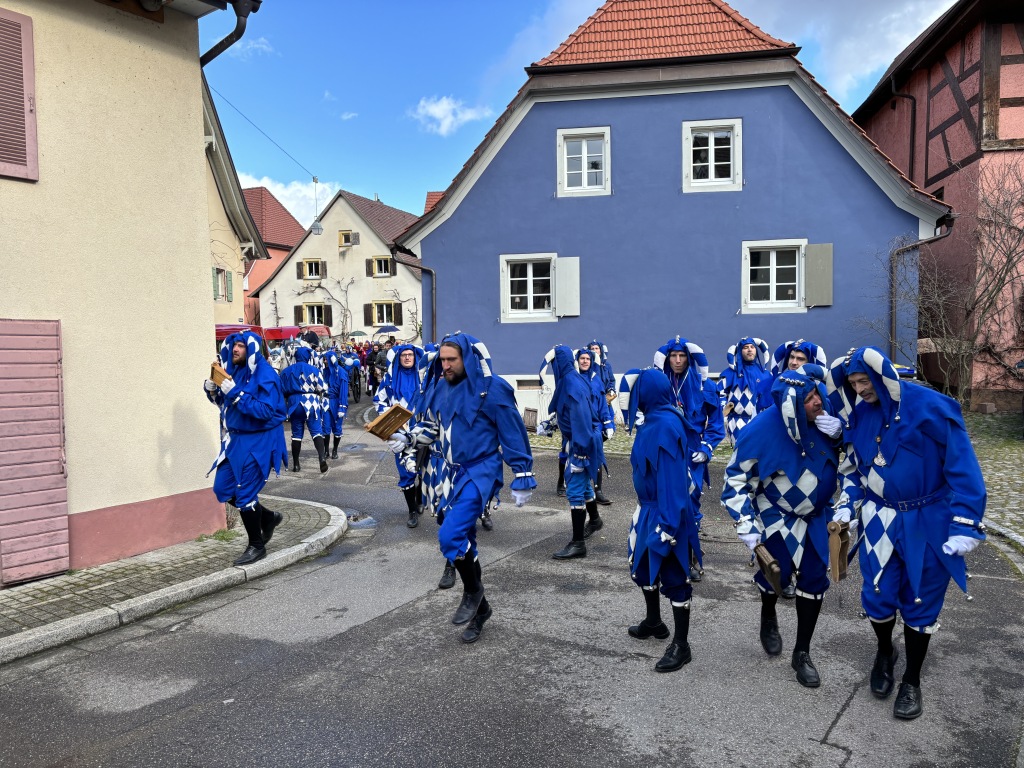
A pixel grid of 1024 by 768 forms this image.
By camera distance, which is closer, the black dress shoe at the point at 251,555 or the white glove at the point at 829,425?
the white glove at the point at 829,425

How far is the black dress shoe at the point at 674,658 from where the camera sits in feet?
14.4

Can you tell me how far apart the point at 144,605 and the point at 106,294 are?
284 cm

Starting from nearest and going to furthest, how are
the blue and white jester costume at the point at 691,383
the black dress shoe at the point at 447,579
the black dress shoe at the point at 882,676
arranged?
1. the black dress shoe at the point at 882,676
2. the black dress shoe at the point at 447,579
3. the blue and white jester costume at the point at 691,383

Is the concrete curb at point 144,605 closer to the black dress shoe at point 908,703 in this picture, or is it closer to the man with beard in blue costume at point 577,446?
the man with beard in blue costume at point 577,446

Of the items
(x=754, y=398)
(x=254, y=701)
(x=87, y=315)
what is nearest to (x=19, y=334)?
(x=87, y=315)

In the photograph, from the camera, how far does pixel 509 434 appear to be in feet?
17.2

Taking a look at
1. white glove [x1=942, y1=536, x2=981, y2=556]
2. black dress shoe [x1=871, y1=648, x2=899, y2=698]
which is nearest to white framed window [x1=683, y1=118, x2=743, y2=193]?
black dress shoe [x1=871, y1=648, x2=899, y2=698]

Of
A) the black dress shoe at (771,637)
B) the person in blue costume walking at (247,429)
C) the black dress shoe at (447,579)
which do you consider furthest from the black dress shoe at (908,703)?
the person in blue costume walking at (247,429)

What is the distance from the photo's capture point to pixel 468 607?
515cm

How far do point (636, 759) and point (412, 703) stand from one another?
1.25 meters

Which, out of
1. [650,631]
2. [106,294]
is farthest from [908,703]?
[106,294]

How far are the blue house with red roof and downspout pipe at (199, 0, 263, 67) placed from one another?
397 inches

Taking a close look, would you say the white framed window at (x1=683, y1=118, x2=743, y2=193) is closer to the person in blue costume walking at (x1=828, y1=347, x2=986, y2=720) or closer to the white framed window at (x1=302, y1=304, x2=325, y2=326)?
the person in blue costume walking at (x1=828, y1=347, x2=986, y2=720)

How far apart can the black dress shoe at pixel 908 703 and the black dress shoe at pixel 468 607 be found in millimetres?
2526
